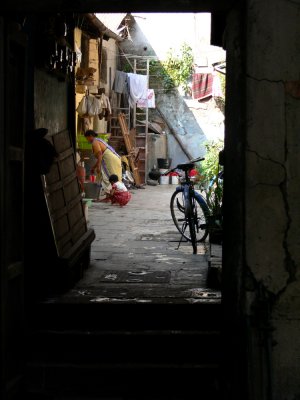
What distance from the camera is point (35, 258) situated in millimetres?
6398

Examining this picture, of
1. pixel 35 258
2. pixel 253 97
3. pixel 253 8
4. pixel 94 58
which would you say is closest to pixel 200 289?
pixel 35 258

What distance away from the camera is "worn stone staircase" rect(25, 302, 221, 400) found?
544 centimetres

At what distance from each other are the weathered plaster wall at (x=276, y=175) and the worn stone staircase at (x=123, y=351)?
117cm

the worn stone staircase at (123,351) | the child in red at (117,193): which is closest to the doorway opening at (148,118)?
the child in red at (117,193)

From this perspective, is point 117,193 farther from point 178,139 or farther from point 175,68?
point 175,68

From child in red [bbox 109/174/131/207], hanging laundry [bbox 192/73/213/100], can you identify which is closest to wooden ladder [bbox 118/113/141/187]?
hanging laundry [bbox 192/73/213/100]

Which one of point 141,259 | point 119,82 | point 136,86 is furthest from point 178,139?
point 141,259

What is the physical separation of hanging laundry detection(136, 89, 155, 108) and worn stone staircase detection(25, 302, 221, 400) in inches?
791

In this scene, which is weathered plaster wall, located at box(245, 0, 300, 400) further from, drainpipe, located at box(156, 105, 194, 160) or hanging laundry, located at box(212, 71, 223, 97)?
drainpipe, located at box(156, 105, 194, 160)

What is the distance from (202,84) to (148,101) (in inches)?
89.2

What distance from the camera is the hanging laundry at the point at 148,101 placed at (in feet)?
83.8

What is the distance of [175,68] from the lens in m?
26.8

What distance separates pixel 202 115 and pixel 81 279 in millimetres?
20590

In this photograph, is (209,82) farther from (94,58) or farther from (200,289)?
(200,289)
